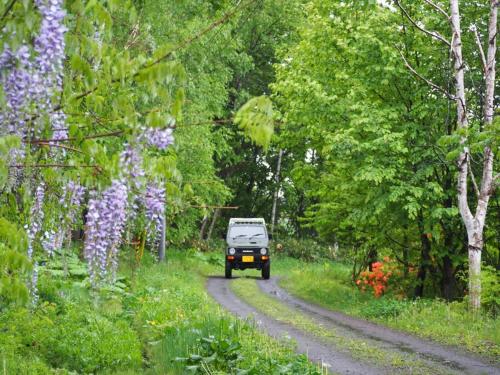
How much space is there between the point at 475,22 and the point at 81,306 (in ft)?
36.5

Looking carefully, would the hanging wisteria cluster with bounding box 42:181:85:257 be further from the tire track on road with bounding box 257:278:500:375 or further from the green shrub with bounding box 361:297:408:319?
the green shrub with bounding box 361:297:408:319

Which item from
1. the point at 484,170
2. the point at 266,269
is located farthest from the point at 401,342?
the point at 266,269

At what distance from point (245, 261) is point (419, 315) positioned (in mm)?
11262

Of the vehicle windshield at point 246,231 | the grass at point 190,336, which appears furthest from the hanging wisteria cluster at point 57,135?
the vehicle windshield at point 246,231

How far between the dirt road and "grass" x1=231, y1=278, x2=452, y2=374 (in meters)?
0.03

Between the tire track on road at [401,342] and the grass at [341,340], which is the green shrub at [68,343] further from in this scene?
the tire track on road at [401,342]

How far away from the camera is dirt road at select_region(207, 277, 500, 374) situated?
369 inches

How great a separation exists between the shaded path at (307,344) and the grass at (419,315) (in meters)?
2.47

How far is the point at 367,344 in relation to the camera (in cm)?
1132

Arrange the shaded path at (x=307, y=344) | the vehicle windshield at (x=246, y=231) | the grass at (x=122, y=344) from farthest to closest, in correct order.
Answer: the vehicle windshield at (x=246, y=231), the shaded path at (x=307, y=344), the grass at (x=122, y=344)

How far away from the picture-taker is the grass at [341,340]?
31.5 ft

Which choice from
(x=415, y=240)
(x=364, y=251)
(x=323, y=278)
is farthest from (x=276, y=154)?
(x=415, y=240)

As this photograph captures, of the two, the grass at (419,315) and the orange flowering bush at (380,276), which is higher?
the orange flowering bush at (380,276)

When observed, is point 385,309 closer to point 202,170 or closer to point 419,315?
point 419,315
